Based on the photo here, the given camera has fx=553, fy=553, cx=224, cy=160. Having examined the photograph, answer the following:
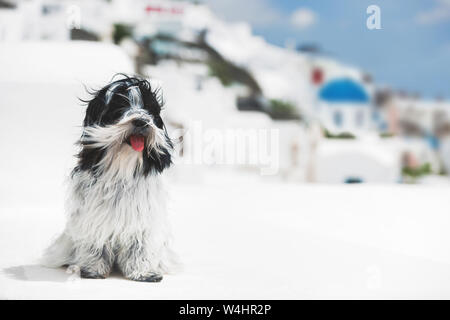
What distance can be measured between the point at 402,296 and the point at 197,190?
4.45 m

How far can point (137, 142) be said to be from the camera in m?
2.15

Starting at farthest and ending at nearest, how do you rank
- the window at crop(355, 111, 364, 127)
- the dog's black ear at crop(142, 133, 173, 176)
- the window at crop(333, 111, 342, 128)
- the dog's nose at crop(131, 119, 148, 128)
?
the window at crop(355, 111, 364, 127) < the window at crop(333, 111, 342, 128) < the dog's black ear at crop(142, 133, 173, 176) < the dog's nose at crop(131, 119, 148, 128)

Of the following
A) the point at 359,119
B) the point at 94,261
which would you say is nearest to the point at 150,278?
the point at 94,261

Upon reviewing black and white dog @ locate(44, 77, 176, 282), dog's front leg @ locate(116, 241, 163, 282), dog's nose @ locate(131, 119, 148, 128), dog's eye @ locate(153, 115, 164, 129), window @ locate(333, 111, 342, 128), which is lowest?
dog's front leg @ locate(116, 241, 163, 282)

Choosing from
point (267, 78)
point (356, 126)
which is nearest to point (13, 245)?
point (356, 126)

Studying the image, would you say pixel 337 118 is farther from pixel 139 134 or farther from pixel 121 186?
pixel 139 134

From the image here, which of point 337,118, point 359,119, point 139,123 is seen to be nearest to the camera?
point 139,123

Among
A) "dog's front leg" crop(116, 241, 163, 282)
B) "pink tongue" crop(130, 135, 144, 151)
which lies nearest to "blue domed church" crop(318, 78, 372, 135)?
"dog's front leg" crop(116, 241, 163, 282)

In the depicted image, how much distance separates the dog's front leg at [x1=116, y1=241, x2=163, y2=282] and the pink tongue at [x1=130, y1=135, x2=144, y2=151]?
1.43 ft

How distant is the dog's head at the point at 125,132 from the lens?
7.04 feet

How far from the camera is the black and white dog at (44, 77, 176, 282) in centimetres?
219

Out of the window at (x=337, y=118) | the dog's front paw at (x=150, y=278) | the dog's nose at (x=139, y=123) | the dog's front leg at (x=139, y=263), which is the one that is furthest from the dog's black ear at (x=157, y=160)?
the window at (x=337, y=118)

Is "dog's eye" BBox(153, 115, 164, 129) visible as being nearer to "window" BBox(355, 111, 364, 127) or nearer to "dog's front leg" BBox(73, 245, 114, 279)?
"dog's front leg" BBox(73, 245, 114, 279)

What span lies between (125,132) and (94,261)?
1.95ft
